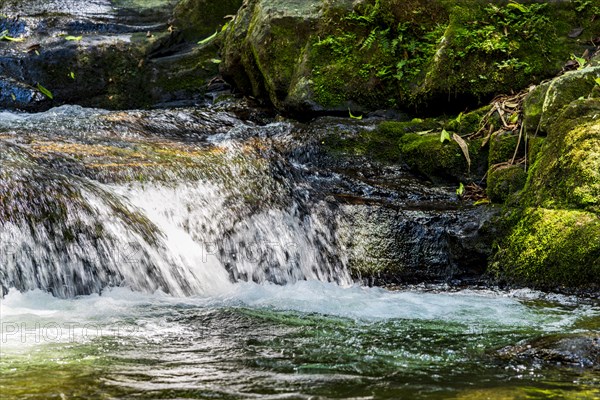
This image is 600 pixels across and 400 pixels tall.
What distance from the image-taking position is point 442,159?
26.0 ft

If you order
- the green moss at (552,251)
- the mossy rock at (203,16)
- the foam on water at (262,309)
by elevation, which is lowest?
the foam on water at (262,309)

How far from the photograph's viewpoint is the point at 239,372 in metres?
3.40

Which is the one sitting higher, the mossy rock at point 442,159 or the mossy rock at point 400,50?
the mossy rock at point 400,50

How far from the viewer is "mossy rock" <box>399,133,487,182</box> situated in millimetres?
7879

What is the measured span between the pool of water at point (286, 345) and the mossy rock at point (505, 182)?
1317 mm

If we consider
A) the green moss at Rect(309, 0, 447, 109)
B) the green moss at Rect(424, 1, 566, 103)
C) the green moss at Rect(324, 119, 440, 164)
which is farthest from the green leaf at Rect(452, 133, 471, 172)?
the green moss at Rect(309, 0, 447, 109)

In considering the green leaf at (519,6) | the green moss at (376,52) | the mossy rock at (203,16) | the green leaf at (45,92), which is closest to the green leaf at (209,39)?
the mossy rock at (203,16)

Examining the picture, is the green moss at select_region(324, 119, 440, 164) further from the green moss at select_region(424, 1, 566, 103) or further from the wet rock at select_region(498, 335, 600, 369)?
the wet rock at select_region(498, 335, 600, 369)

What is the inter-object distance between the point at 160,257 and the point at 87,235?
639 mm

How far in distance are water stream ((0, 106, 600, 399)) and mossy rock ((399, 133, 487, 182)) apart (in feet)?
0.76

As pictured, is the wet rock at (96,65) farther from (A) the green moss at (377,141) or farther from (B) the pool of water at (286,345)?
(B) the pool of water at (286,345)

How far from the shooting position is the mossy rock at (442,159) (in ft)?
25.8

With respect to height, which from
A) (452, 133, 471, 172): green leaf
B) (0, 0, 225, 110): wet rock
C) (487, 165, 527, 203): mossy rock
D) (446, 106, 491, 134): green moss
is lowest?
(487, 165, 527, 203): mossy rock

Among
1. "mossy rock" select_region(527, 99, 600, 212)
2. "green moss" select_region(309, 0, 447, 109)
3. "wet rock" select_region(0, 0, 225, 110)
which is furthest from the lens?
"wet rock" select_region(0, 0, 225, 110)
